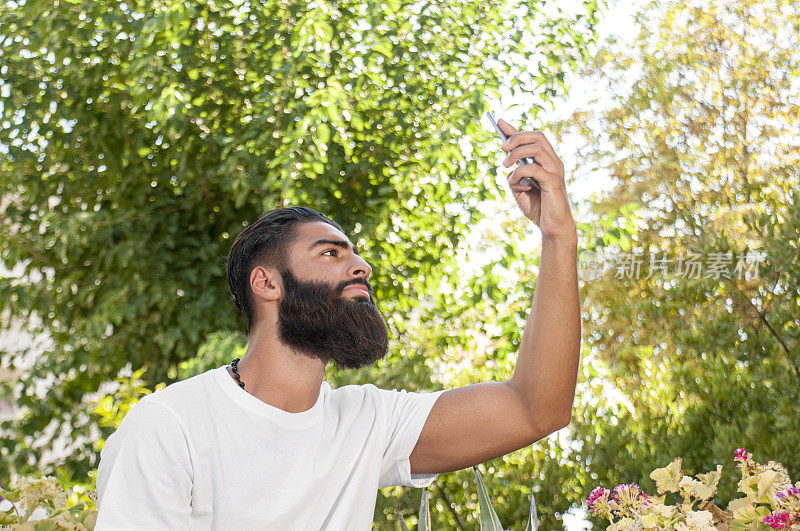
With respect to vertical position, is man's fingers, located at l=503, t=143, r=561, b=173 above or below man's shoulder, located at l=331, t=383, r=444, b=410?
above

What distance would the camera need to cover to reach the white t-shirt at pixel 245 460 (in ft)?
4.33

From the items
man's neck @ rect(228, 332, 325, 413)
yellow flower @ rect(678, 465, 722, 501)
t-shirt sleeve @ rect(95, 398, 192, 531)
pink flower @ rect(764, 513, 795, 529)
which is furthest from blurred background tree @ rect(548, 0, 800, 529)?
t-shirt sleeve @ rect(95, 398, 192, 531)

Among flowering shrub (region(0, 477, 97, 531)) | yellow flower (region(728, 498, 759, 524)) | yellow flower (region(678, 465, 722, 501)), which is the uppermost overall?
yellow flower (region(678, 465, 722, 501))

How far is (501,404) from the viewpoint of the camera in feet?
5.27

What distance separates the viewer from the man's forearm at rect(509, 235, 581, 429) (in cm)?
151

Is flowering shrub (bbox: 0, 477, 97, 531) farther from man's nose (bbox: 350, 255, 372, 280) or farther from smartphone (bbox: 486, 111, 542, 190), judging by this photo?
smartphone (bbox: 486, 111, 542, 190)

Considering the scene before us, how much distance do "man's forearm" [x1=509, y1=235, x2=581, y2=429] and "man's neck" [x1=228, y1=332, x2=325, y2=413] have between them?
440 mm

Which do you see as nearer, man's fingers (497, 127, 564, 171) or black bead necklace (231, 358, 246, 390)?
man's fingers (497, 127, 564, 171)

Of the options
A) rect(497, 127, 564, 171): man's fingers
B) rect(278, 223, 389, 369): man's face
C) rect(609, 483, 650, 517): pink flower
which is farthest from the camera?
rect(609, 483, 650, 517): pink flower

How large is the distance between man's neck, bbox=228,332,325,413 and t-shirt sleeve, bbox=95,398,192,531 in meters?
0.23

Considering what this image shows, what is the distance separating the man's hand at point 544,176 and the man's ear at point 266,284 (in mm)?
548

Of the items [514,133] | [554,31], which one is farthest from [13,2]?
[514,133]

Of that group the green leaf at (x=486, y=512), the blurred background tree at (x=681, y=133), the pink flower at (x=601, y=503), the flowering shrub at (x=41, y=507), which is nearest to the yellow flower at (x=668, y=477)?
the pink flower at (x=601, y=503)

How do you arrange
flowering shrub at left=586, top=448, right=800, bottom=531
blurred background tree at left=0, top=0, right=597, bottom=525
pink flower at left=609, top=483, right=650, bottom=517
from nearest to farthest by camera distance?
1. flowering shrub at left=586, top=448, right=800, bottom=531
2. pink flower at left=609, top=483, right=650, bottom=517
3. blurred background tree at left=0, top=0, right=597, bottom=525
